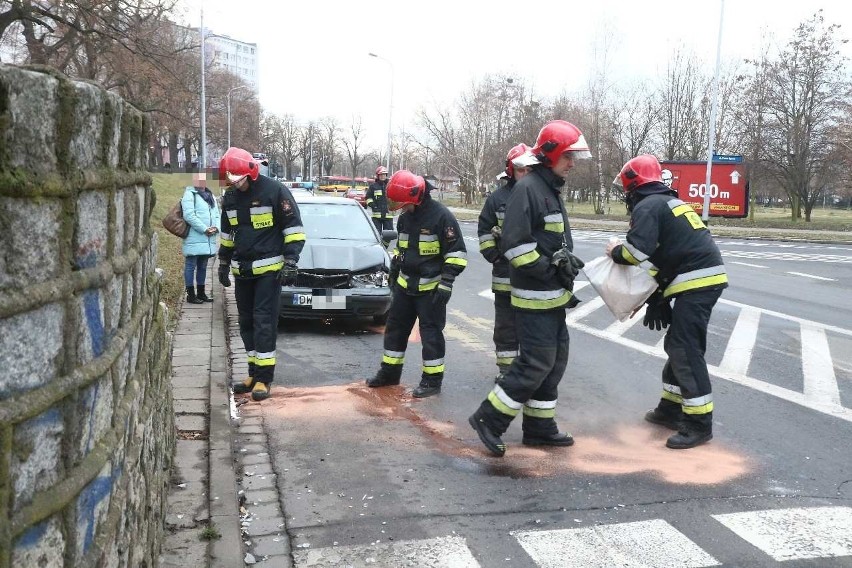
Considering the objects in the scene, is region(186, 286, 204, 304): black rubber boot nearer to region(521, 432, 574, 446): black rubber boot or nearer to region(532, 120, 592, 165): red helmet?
region(521, 432, 574, 446): black rubber boot

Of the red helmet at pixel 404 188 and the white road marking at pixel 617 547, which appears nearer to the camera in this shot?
the white road marking at pixel 617 547

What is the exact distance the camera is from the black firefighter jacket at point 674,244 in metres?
5.43

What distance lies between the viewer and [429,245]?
670cm

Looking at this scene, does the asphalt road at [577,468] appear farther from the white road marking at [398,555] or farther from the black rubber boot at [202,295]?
the black rubber boot at [202,295]

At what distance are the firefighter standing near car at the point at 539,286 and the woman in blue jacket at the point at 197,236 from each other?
5682 mm

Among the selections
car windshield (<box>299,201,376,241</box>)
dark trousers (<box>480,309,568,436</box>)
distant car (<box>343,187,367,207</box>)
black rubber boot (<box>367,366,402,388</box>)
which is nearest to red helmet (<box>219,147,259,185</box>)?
black rubber boot (<box>367,366,402,388</box>)

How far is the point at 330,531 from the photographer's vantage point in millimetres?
4074

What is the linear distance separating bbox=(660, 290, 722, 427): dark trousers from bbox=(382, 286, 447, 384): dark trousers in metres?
1.95

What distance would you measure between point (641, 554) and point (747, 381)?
382cm

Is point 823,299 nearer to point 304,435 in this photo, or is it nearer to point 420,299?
point 420,299

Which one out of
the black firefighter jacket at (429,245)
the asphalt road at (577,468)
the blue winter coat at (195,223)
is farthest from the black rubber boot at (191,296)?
the black firefighter jacket at (429,245)

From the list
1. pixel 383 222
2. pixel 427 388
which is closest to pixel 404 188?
pixel 427 388

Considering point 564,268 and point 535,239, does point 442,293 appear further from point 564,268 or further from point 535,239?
point 564,268

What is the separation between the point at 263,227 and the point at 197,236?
3.83m
